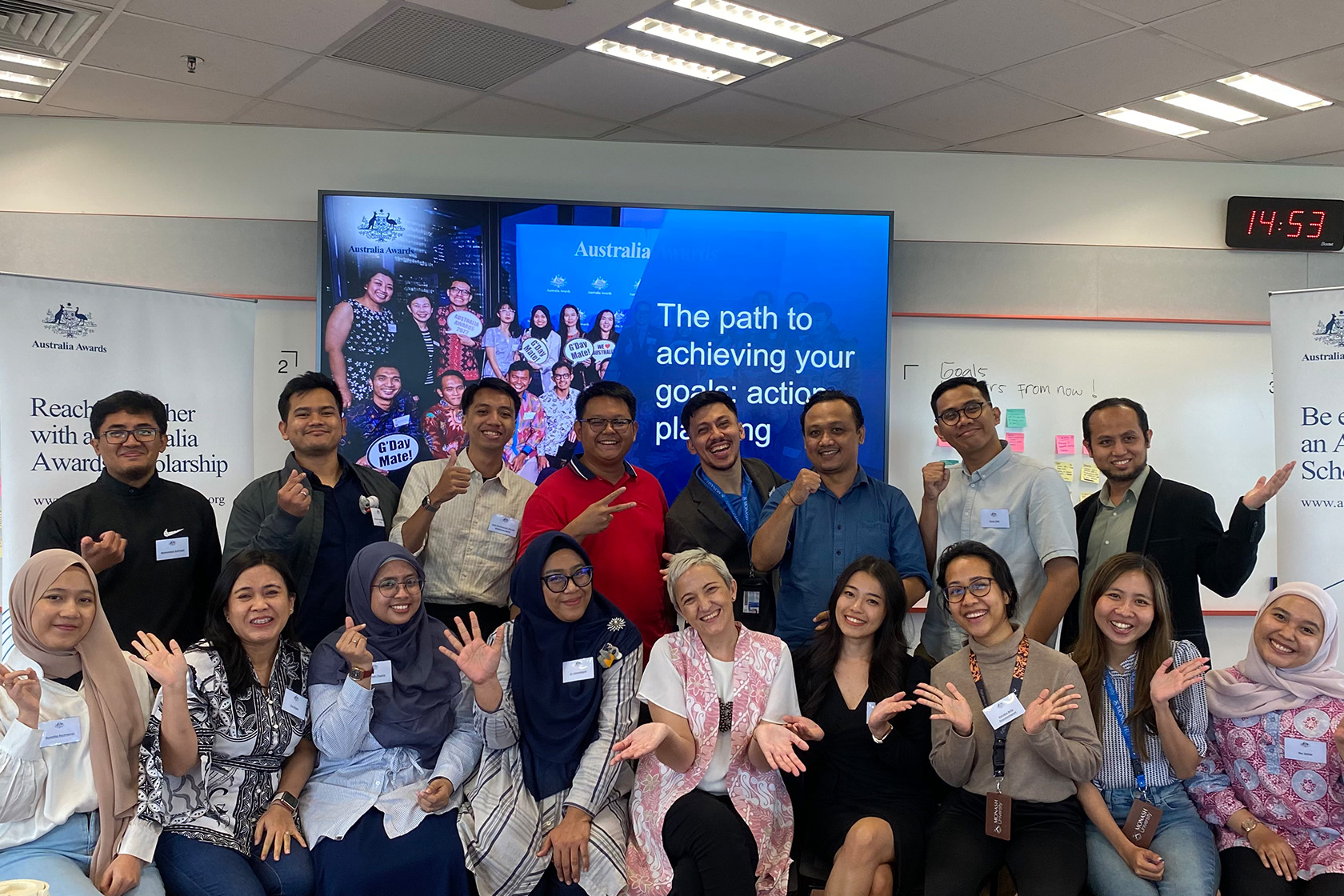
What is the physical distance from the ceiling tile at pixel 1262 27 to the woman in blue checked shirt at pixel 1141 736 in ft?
6.90

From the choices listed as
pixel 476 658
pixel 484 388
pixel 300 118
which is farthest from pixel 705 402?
pixel 300 118

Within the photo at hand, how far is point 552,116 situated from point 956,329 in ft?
8.01

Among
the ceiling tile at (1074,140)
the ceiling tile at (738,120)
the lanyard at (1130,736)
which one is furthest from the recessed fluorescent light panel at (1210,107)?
the lanyard at (1130,736)

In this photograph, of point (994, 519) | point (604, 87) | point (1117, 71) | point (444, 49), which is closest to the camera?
point (994, 519)

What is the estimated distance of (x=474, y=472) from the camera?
3801 millimetres

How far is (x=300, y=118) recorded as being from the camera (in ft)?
16.5

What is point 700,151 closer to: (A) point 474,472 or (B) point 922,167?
(B) point 922,167

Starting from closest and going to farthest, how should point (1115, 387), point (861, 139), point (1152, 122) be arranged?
point (1152, 122) → point (861, 139) → point (1115, 387)

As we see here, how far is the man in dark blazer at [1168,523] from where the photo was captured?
3520mm

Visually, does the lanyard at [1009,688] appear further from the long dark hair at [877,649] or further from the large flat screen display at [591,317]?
the large flat screen display at [591,317]

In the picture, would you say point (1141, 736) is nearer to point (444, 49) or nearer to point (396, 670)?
point (396, 670)

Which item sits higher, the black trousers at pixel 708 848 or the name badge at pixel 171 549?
the name badge at pixel 171 549

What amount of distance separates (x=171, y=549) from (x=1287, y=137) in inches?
217

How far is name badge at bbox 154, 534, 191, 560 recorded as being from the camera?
11.1 feet
